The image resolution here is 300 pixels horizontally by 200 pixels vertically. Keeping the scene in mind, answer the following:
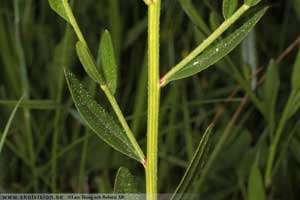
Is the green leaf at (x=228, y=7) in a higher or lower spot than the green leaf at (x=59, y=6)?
lower

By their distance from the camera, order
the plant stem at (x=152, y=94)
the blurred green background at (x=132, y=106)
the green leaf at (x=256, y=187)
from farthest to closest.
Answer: the blurred green background at (x=132, y=106), the green leaf at (x=256, y=187), the plant stem at (x=152, y=94)

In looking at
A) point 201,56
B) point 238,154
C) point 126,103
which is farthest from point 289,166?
point 201,56

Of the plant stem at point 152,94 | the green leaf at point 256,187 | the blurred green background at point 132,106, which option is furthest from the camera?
the blurred green background at point 132,106

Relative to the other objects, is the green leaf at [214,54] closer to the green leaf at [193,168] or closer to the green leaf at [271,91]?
the green leaf at [193,168]

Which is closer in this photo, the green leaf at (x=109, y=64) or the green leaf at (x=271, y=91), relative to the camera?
the green leaf at (x=109, y=64)

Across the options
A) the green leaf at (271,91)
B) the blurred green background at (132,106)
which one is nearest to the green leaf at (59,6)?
the blurred green background at (132,106)

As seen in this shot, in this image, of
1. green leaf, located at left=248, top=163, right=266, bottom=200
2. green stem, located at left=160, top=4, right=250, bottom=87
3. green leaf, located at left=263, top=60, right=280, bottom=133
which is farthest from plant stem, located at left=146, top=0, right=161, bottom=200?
green leaf, located at left=263, top=60, right=280, bottom=133

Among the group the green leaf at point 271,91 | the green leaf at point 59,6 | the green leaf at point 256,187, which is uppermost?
the green leaf at point 59,6
